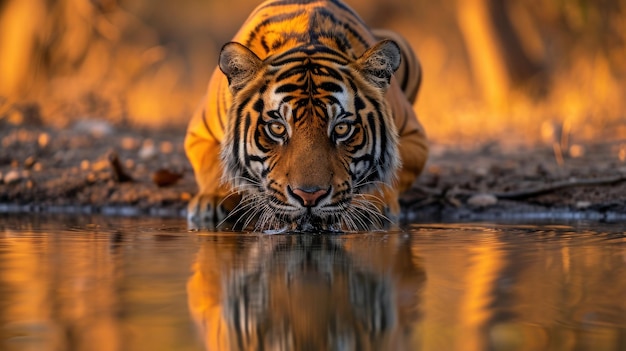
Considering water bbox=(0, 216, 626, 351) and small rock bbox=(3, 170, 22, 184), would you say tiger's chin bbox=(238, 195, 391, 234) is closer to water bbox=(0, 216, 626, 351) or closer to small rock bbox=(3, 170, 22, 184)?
water bbox=(0, 216, 626, 351)

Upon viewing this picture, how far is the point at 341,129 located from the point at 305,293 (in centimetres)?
174

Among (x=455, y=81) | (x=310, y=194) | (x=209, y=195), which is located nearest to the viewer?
(x=310, y=194)

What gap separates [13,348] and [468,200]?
4373mm

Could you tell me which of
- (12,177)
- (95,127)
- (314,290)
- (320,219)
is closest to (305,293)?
(314,290)

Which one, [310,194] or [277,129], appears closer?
[310,194]

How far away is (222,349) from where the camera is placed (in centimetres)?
241

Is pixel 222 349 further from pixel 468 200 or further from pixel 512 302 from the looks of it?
pixel 468 200

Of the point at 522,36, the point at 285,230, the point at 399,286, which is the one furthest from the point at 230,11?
the point at 399,286

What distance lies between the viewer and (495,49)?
13.0m

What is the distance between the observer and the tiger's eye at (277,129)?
4789 millimetres

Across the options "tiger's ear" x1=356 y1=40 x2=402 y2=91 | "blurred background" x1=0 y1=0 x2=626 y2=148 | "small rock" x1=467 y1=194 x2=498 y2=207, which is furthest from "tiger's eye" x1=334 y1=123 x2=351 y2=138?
"blurred background" x1=0 y1=0 x2=626 y2=148

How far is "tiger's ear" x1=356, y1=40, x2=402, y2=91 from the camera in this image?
5.03 metres

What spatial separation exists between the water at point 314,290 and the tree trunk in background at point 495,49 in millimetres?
7953

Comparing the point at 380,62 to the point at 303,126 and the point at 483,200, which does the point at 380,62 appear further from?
the point at 483,200
